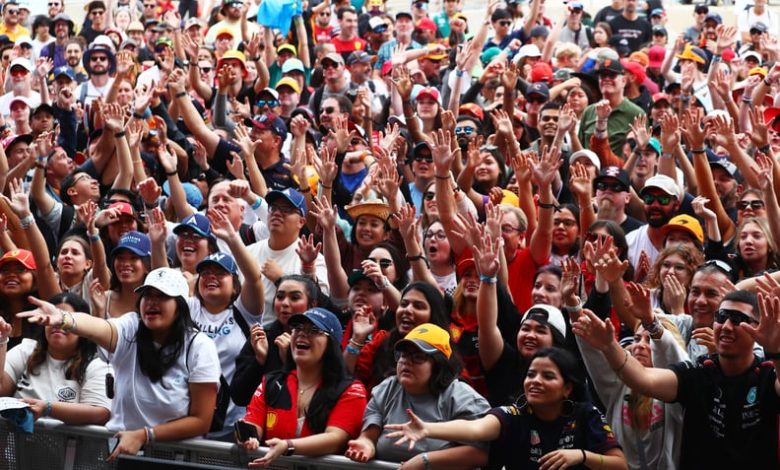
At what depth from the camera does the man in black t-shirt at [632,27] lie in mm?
16297

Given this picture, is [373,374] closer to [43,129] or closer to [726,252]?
[726,252]

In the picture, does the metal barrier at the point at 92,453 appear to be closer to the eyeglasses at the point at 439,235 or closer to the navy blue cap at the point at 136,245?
the navy blue cap at the point at 136,245

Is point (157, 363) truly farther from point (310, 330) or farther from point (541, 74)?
point (541, 74)

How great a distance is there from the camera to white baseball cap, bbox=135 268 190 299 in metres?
6.37

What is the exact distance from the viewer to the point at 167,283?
21.0 feet

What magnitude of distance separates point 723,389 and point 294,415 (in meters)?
2.00

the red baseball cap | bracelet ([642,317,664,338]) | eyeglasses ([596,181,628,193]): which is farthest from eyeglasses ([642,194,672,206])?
the red baseball cap

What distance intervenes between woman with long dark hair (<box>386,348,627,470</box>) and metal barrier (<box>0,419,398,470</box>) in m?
0.32

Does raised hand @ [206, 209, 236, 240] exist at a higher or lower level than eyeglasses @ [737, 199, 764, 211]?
lower

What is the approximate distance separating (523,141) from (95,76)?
458 centimetres

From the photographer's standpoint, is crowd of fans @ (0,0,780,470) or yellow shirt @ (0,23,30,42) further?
yellow shirt @ (0,23,30,42)

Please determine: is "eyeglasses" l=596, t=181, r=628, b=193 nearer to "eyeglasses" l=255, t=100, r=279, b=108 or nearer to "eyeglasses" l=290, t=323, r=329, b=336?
"eyeglasses" l=290, t=323, r=329, b=336

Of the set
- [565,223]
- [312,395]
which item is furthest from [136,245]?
[565,223]

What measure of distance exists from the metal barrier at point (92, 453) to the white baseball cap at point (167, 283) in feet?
2.38
